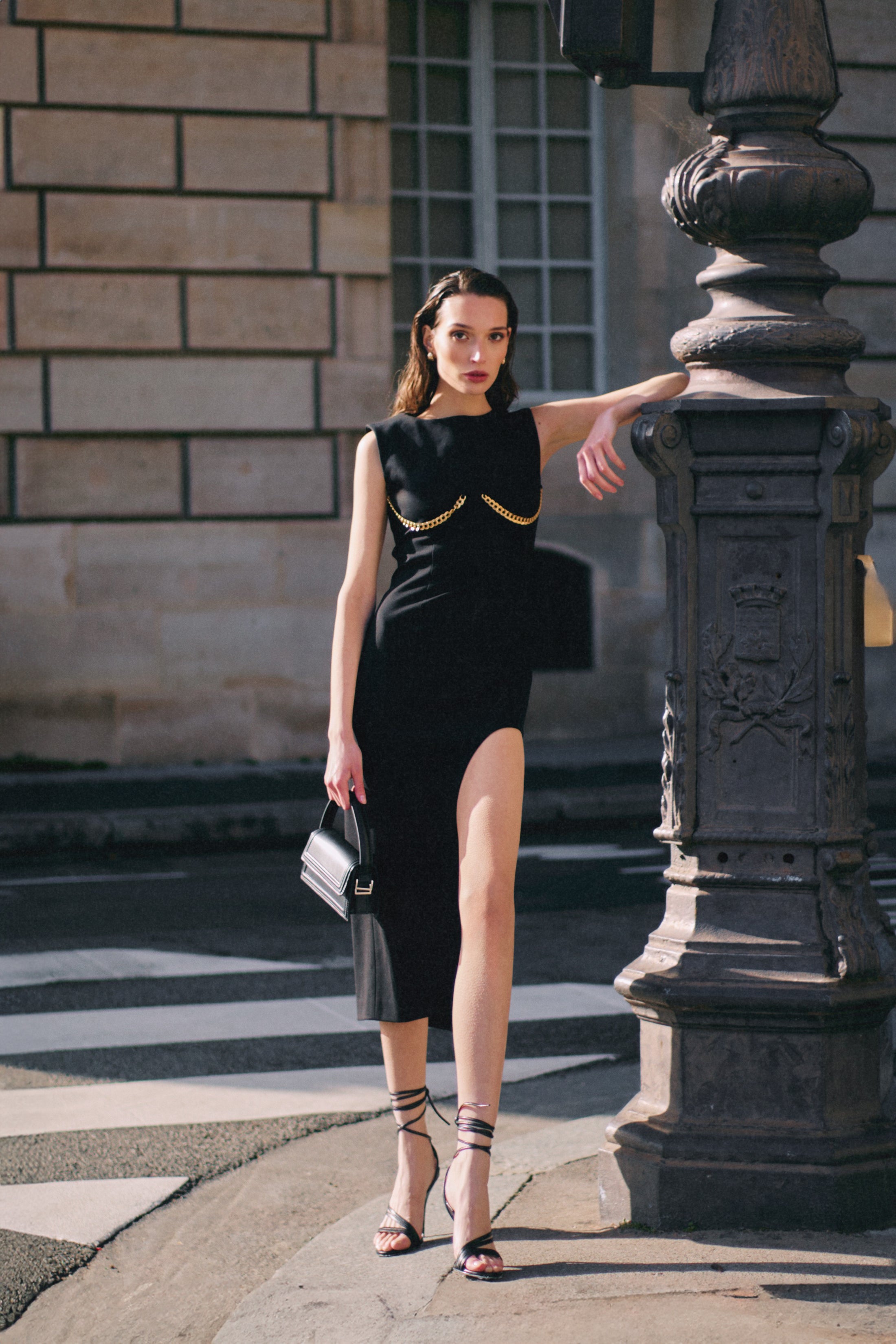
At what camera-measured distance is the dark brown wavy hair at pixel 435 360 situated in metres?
3.76

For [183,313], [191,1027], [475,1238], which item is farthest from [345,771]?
[183,313]

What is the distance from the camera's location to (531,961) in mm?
6980

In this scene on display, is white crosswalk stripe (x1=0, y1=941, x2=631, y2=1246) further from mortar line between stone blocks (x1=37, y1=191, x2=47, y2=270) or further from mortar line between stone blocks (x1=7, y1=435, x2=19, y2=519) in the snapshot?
mortar line between stone blocks (x1=37, y1=191, x2=47, y2=270)

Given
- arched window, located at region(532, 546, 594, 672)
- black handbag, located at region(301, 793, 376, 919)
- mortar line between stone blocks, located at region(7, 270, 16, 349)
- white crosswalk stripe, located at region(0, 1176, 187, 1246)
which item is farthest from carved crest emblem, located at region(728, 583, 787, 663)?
arched window, located at region(532, 546, 594, 672)

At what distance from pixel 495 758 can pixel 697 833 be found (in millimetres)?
477

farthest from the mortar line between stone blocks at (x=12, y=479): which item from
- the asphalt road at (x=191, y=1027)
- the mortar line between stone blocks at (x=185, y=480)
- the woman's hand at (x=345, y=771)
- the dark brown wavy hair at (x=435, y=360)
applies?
the woman's hand at (x=345, y=771)

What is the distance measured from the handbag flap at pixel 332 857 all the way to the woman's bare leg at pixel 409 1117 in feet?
1.07

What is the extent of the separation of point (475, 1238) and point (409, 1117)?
1.18ft

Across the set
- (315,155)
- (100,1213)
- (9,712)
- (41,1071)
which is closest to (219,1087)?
(41,1071)

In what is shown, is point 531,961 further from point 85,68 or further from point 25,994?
point 85,68

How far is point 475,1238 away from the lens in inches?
136

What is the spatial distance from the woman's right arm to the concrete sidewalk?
94 centimetres

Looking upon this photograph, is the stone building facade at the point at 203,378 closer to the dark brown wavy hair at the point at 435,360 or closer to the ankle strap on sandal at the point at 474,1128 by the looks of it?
the dark brown wavy hair at the point at 435,360

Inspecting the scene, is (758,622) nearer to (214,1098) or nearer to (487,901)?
(487,901)
